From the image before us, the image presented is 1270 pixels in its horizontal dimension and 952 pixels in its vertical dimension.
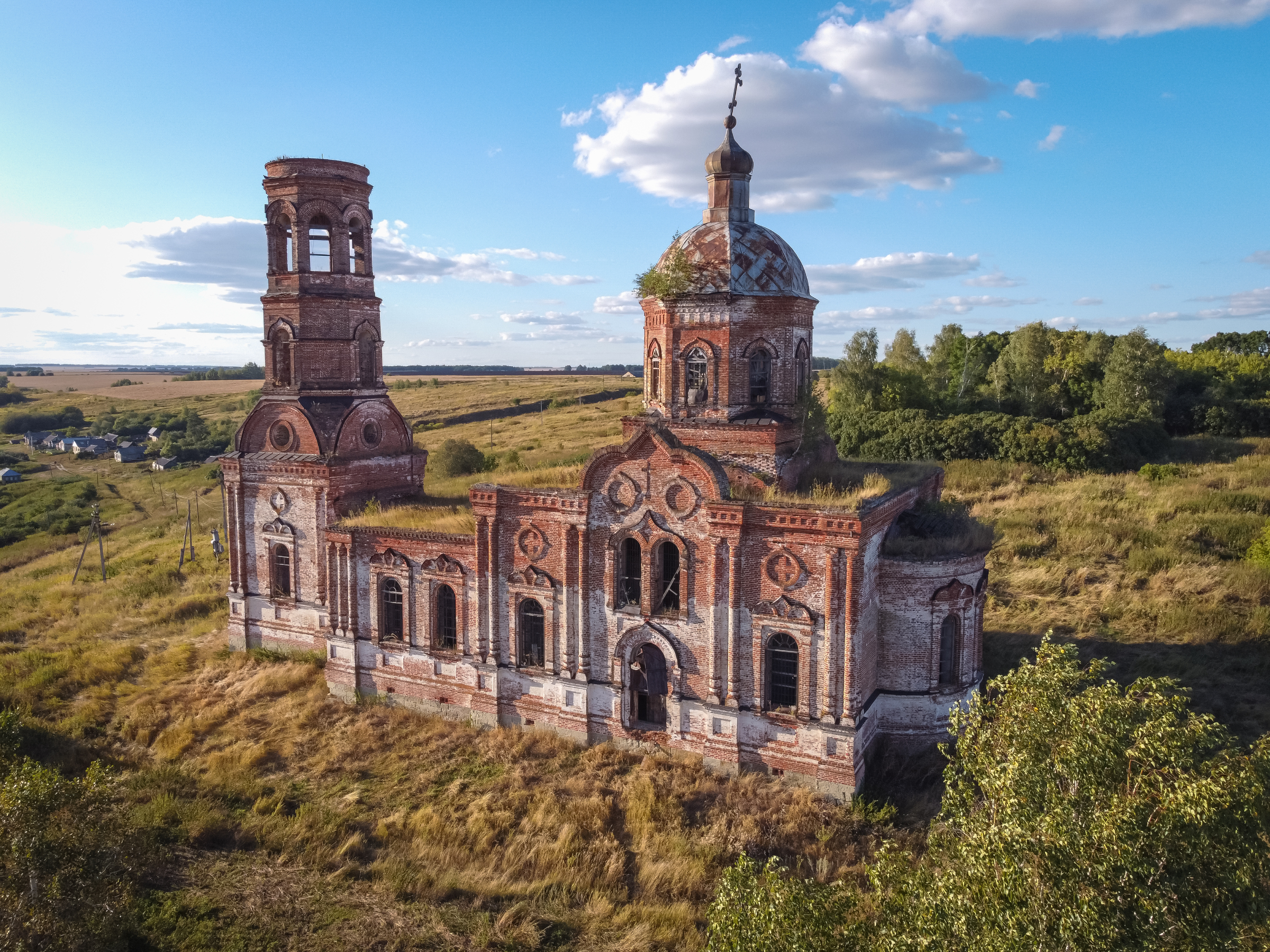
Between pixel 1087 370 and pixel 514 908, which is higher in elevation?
pixel 1087 370

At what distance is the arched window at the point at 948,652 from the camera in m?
17.8

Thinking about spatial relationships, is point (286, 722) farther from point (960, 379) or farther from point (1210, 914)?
point (960, 379)

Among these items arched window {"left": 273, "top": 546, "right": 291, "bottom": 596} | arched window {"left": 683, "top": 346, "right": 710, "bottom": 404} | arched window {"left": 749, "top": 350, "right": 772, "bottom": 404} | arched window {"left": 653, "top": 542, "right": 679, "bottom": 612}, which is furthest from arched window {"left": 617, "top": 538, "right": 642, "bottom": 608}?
arched window {"left": 273, "top": 546, "right": 291, "bottom": 596}

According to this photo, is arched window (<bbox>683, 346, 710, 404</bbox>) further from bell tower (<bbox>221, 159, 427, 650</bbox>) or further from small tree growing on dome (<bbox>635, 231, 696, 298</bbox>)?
bell tower (<bbox>221, 159, 427, 650</bbox>)

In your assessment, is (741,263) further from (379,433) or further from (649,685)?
(379,433)

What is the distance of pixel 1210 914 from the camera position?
280 inches

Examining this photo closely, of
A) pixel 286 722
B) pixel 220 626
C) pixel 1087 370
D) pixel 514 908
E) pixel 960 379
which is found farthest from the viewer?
pixel 960 379

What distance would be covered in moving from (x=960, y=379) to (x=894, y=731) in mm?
44023

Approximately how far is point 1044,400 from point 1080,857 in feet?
165

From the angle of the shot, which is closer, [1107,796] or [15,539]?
[1107,796]

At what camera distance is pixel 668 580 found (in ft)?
59.0

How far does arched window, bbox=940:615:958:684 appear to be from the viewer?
699 inches

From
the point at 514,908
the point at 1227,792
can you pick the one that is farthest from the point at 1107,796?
the point at 514,908

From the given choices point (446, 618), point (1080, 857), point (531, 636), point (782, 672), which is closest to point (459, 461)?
point (446, 618)
